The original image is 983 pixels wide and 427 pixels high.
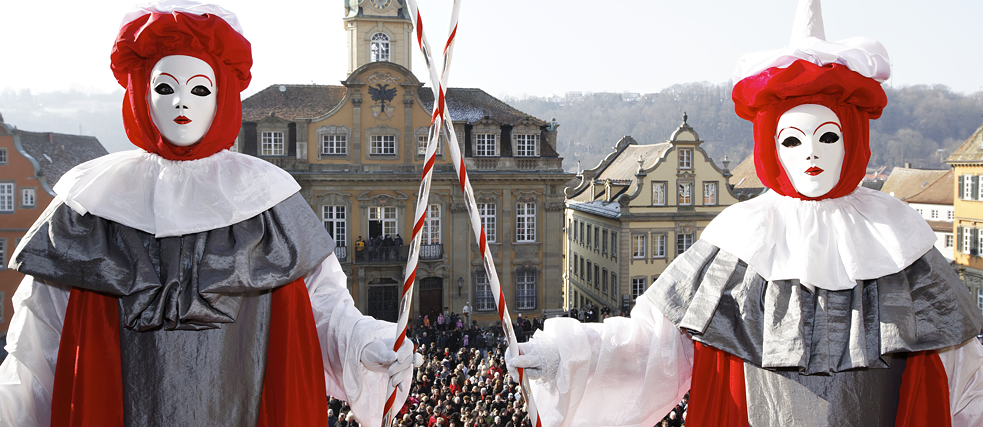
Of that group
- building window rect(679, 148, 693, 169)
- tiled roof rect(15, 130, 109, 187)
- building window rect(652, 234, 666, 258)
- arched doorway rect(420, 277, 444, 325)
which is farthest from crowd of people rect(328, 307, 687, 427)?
tiled roof rect(15, 130, 109, 187)

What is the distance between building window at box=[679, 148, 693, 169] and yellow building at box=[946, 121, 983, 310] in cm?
1025

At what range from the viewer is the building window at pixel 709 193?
30.1 m

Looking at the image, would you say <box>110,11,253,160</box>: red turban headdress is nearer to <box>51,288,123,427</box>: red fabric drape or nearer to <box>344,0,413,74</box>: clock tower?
<box>51,288,123,427</box>: red fabric drape

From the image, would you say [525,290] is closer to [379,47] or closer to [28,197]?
[379,47]

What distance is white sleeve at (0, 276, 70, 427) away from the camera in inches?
124

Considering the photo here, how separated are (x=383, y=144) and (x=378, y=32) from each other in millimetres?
6975

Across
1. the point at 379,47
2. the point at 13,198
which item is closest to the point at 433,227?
the point at 379,47

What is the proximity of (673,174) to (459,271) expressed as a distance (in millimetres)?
10503

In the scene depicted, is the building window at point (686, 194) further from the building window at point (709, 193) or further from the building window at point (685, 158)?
the building window at point (685, 158)

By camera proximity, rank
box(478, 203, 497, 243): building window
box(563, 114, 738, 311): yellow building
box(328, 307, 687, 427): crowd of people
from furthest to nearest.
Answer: box(563, 114, 738, 311): yellow building → box(478, 203, 497, 243): building window → box(328, 307, 687, 427): crowd of people

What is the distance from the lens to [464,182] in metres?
2.84

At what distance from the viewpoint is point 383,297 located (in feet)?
85.6

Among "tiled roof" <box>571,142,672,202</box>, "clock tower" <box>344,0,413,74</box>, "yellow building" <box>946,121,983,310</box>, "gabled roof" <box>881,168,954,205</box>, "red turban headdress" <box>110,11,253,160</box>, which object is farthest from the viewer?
"gabled roof" <box>881,168,954,205</box>

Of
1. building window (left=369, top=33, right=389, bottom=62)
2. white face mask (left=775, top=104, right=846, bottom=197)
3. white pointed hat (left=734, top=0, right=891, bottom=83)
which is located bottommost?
white face mask (left=775, top=104, right=846, bottom=197)
